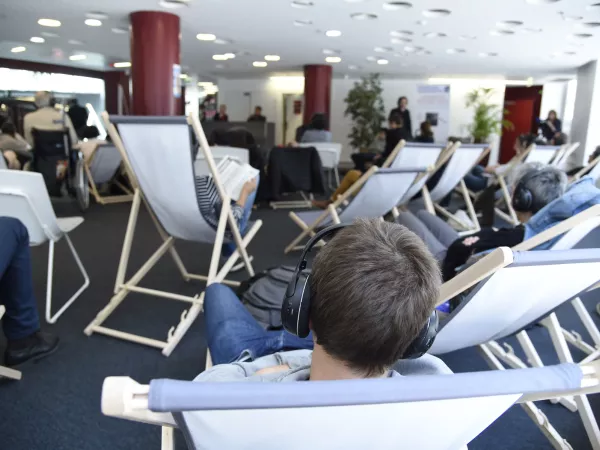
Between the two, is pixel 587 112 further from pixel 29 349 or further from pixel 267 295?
pixel 29 349

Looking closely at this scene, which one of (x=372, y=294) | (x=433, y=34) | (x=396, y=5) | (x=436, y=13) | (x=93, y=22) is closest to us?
(x=372, y=294)

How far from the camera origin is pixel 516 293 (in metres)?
1.45

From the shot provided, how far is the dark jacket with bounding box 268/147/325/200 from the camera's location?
6629 mm

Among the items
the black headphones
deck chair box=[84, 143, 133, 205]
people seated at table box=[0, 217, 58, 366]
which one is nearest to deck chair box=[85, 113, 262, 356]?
people seated at table box=[0, 217, 58, 366]

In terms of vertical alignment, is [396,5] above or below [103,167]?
above

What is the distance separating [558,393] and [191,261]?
140 inches

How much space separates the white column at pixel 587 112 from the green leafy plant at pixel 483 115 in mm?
2572

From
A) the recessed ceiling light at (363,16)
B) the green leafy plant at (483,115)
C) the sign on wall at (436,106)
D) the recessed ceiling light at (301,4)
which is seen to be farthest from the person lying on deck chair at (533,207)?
the green leafy plant at (483,115)

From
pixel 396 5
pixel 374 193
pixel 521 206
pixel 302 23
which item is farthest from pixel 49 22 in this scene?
pixel 521 206

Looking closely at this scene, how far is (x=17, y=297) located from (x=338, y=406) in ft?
6.49

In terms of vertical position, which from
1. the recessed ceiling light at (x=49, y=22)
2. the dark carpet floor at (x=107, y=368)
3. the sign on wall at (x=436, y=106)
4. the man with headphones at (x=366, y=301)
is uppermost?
the recessed ceiling light at (x=49, y=22)

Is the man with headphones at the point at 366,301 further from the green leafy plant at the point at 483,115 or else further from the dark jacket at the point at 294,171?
the green leafy plant at the point at 483,115

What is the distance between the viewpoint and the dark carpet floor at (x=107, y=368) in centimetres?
183

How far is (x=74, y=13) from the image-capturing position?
22.8ft
